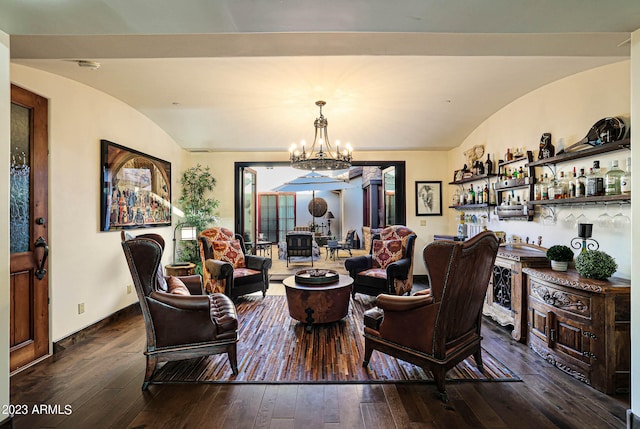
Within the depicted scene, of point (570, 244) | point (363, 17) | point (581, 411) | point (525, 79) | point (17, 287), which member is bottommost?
point (581, 411)

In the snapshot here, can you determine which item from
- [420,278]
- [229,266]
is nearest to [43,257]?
[229,266]

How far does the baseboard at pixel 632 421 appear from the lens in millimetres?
1844

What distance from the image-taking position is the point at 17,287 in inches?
106

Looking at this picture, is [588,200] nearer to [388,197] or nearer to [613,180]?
[613,180]

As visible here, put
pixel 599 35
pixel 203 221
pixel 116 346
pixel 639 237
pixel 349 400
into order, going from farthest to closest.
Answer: pixel 203 221
pixel 116 346
pixel 349 400
pixel 599 35
pixel 639 237

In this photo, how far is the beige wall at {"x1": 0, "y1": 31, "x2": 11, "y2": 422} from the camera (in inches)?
73.8

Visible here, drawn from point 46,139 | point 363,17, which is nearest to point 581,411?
point 363,17

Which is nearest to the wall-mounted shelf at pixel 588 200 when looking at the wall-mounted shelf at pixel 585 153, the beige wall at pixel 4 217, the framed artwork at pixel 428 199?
the wall-mounted shelf at pixel 585 153

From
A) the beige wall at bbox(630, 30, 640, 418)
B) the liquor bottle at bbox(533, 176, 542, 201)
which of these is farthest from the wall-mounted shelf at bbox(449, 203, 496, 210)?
the beige wall at bbox(630, 30, 640, 418)

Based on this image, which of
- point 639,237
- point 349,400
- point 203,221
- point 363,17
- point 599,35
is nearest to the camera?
point 363,17

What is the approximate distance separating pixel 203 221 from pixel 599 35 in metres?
5.35

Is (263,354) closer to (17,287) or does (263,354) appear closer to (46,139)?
(17,287)

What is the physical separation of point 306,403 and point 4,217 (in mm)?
2284

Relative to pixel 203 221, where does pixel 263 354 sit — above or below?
below
